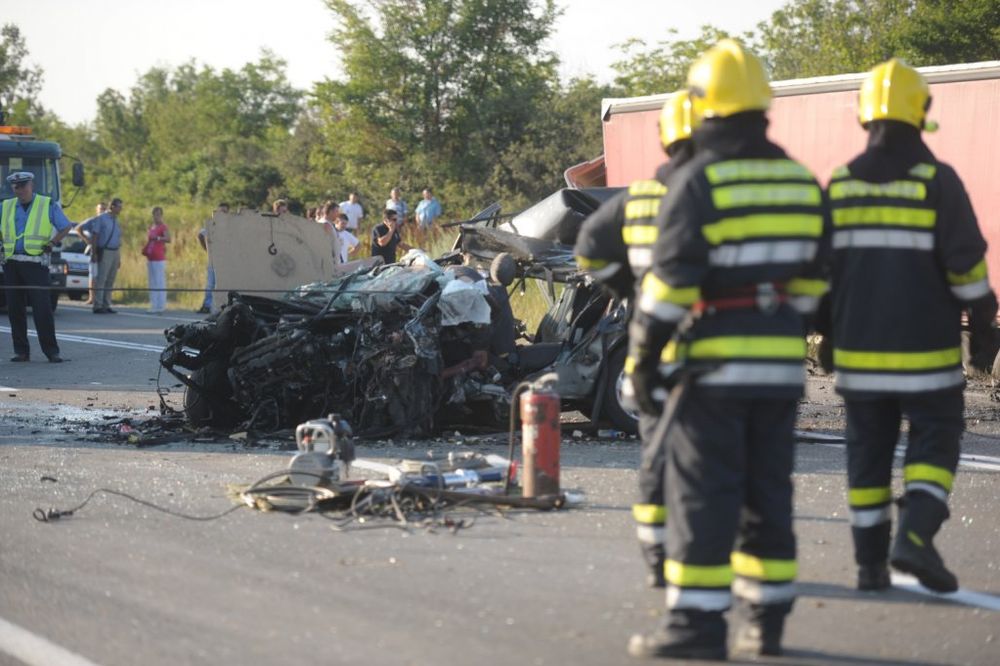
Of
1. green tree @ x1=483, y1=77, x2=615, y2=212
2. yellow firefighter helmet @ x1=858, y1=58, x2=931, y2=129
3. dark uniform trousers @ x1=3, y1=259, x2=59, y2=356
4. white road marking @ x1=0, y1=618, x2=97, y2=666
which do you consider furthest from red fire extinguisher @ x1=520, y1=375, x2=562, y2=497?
green tree @ x1=483, y1=77, x2=615, y2=212

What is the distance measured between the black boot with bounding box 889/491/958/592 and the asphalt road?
0.10 meters

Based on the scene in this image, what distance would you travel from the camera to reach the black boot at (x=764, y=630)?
471 centimetres

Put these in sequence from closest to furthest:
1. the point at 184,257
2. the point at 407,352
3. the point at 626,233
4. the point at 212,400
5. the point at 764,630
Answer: the point at 764,630
the point at 626,233
the point at 407,352
the point at 212,400
the point at 184,257

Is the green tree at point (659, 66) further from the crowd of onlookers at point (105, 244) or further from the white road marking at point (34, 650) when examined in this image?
the white road marking at point (34, 650)

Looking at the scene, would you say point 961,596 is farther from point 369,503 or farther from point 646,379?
point 369,503

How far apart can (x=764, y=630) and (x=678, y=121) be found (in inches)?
77.3

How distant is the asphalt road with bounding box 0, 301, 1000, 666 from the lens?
490 cm

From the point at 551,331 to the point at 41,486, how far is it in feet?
12.3

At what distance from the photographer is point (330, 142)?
141ft

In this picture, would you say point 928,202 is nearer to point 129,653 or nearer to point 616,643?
point 616,643

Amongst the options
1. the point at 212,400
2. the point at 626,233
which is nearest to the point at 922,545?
the point at 626,233

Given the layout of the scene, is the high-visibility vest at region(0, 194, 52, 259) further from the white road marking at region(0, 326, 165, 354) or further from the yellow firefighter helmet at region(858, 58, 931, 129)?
the yellow firefighter helmet at region(858, 58, 931, 129)

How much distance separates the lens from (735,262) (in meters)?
4.60

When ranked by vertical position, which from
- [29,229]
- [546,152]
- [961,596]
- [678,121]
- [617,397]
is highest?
[546,152]
